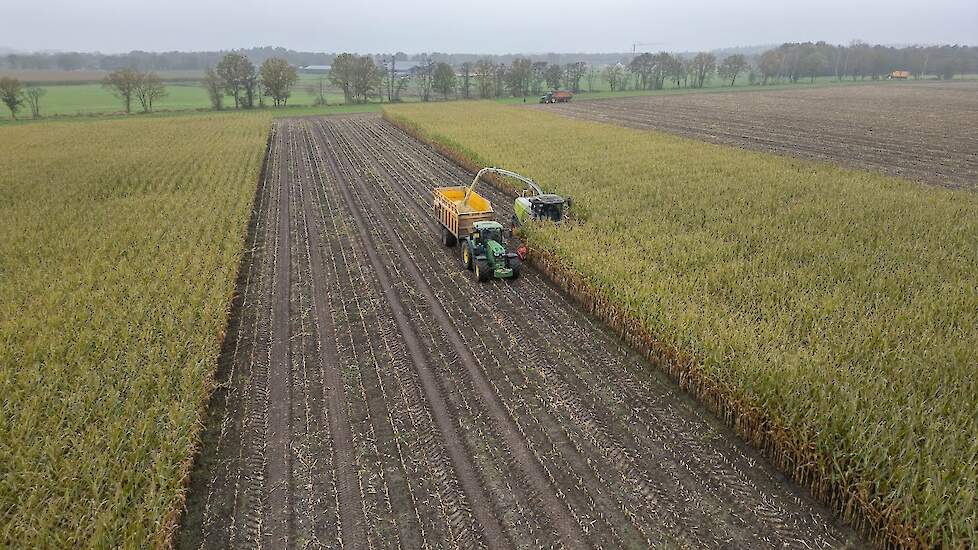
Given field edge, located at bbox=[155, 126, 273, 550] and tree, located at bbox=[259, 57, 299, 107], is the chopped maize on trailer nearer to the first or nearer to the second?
field edge, located at bbox=[155, 126, 273, 550]

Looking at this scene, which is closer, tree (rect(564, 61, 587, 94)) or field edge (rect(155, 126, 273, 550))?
field edge (rect(155, 126, 273, 550))

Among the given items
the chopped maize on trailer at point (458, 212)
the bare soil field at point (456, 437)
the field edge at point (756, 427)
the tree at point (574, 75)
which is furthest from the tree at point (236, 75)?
the field edge at point (756, 427)

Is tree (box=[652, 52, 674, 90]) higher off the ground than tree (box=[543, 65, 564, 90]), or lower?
higher

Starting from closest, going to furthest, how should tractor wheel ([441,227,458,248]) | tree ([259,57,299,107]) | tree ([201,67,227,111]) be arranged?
1. tractor wheel ([441,227,458,248])
2. tree ([201,67,227,111])
3. tree ([259,57,299,107])

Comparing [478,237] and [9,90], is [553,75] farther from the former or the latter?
[478,237]

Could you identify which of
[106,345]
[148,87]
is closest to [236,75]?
Answer: [148,87]

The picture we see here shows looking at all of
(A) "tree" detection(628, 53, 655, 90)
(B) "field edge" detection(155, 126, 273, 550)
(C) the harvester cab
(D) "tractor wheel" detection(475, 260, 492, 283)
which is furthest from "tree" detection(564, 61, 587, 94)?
(B) "field edge" detection(155, 126, 273, 550)
